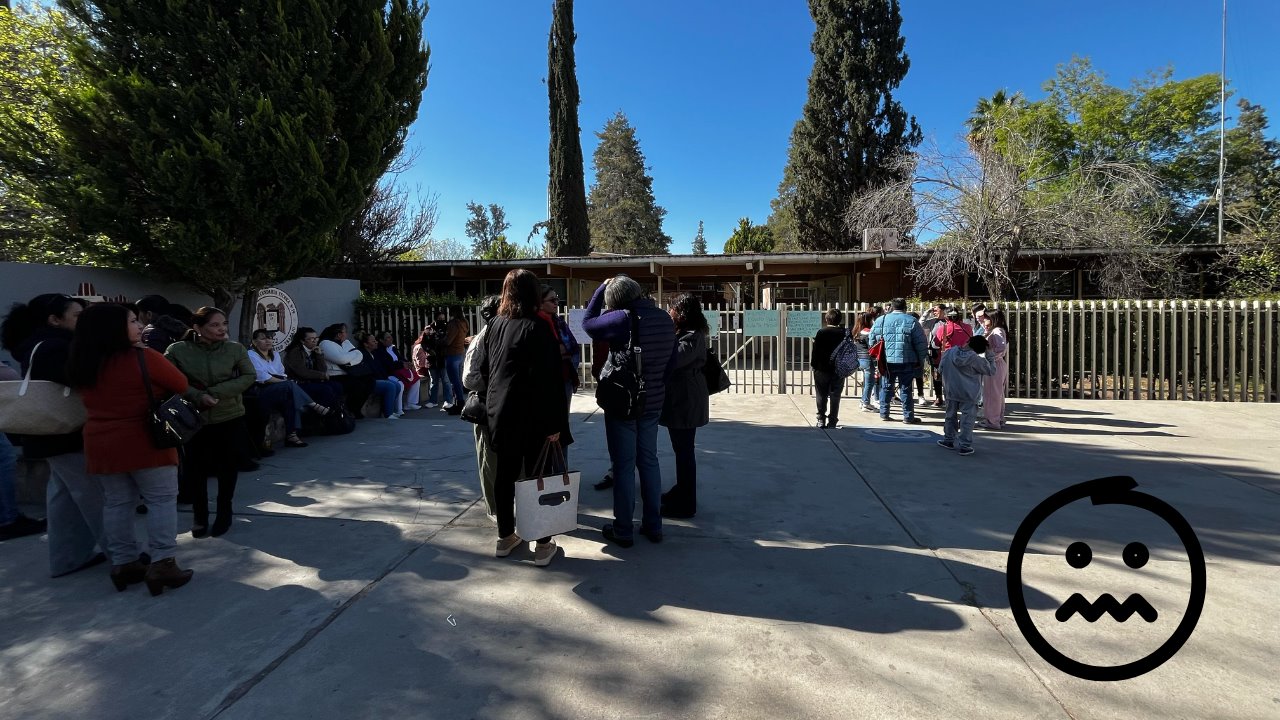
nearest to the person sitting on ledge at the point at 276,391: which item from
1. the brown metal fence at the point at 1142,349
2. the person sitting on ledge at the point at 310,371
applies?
the person sitting on ledge at the point at 310,371

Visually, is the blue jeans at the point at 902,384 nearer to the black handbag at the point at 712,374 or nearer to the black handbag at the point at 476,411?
the black handbag at the point at 712,374

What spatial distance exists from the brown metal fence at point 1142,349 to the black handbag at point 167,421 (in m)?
8.36

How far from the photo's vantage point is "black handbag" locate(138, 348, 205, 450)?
331 centimetres

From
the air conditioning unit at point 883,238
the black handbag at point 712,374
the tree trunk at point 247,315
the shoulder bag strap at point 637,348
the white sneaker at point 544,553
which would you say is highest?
the air conditioning unit at point 883,238

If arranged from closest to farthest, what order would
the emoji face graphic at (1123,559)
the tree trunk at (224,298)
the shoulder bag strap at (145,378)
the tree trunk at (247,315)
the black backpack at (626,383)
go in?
the emoji face graphic at (1123,559), the shoulder bag strap at (145,378), the black backpack at (626,383), the tree trunk at (224,298), the tree trunk at (247,315)

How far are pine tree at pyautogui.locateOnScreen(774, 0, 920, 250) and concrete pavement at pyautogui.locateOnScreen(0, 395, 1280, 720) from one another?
23335 millimetres

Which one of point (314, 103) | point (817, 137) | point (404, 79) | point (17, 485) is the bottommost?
point (17, 485)

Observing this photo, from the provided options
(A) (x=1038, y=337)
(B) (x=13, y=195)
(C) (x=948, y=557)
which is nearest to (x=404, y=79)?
(B) (x=13, y=195)

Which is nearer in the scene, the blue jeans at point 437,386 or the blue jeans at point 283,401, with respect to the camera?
the blue jeans at point 283,401

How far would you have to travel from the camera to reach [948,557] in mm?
3781

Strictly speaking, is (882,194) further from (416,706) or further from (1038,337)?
(416,706)

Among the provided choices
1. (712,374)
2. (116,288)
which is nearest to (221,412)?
(712,374)

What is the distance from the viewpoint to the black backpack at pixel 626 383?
12.7 ft

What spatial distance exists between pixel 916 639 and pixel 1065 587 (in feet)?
3.89
